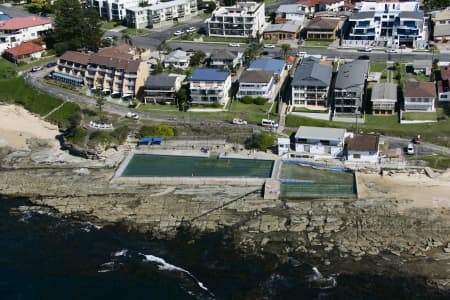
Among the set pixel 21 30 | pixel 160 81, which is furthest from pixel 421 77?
pixel 21 30

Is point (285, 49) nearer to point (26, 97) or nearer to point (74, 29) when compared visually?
point (74, 29)

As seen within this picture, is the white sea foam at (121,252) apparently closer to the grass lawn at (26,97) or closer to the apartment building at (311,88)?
the apartment building at (311,88)

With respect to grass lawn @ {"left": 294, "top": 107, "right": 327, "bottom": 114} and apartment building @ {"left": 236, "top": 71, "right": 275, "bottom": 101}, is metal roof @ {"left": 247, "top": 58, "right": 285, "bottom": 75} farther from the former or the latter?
grass lawn @ {"left": 294, "top": 107, "right": 327, "bottom": 114}

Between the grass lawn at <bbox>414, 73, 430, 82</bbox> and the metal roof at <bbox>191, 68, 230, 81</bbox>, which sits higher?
the metal roof at <bbox>191, 68, 230, 81</bbox>

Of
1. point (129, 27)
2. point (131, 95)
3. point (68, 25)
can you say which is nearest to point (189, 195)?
point (131, 95)

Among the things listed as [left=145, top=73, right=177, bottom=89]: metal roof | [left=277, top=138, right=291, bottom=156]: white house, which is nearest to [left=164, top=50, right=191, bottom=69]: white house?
[left=145, top=73, right=177, bottom=89]: metal roof

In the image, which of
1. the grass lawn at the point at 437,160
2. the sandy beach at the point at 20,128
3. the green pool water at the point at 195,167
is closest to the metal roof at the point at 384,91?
the grass lawn at the point at 437,160
